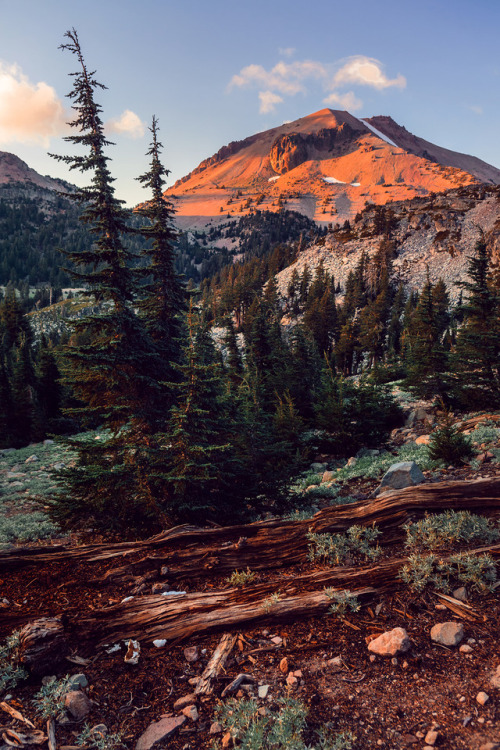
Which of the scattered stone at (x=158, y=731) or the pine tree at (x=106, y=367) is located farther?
the pine tree at (x=106, y=367)

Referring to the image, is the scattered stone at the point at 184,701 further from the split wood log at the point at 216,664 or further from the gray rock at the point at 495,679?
the gray rock at the point at 495,679

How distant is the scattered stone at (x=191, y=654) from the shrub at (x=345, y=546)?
2131mm

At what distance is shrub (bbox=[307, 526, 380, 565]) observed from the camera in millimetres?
5277

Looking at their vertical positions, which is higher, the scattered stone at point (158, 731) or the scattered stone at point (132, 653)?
the scattered stone at point (158, 731)

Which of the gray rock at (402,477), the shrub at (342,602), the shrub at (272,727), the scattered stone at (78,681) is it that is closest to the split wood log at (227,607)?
the shrub at (342,602)

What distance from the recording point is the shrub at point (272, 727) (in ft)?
8.91

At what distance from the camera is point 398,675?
3.40 meters

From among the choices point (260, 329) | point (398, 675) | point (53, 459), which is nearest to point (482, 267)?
point (260, 329)

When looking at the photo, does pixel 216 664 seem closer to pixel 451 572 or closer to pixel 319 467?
pixel 451 572

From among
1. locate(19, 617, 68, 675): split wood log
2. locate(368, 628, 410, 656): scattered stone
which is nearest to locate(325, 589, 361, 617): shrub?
locate(368, 628, 410, 656): scattered stone

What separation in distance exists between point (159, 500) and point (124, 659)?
16.5 ft

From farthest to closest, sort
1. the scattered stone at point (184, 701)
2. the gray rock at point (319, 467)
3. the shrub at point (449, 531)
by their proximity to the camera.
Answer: the gray rock at point (319, 467) → the shrub at point (449, 531) → the scattered stone at point (184, 701)

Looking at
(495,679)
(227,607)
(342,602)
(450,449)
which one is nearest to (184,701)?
(227,607)

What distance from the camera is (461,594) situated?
4238 mm
